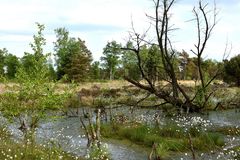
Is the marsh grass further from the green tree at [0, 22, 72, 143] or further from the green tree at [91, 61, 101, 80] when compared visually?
the green tree at [91, 61, 101, 80]

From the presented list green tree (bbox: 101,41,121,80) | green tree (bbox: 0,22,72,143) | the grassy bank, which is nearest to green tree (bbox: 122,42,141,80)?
green tree (bbox: 101,41,121,80)

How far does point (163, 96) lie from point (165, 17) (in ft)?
18.3

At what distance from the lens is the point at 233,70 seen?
61.9 m

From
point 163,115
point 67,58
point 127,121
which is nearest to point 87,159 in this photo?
point 127,121

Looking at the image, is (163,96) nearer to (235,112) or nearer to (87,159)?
(235,112)

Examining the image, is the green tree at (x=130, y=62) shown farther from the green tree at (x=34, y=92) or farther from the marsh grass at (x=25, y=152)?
the marsh grass at (x=25, y=152)

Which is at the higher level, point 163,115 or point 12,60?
point 12,60

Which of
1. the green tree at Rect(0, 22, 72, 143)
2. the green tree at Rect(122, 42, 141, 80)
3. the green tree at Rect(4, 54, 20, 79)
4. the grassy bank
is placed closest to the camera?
the green tree at Rect(0, 22, 72, 143)

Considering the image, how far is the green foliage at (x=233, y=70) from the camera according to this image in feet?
199

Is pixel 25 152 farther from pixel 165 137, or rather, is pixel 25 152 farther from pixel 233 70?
Result: pixel 233 70

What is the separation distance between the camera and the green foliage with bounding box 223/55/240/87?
6062cm

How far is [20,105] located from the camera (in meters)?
17.1

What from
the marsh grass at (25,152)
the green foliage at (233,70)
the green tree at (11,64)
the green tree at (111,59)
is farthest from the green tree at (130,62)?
the marsh grass at (25,152)

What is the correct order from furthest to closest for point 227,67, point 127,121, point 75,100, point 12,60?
point 12,60 < point 227,67 < point 75,100 < point 127,121
